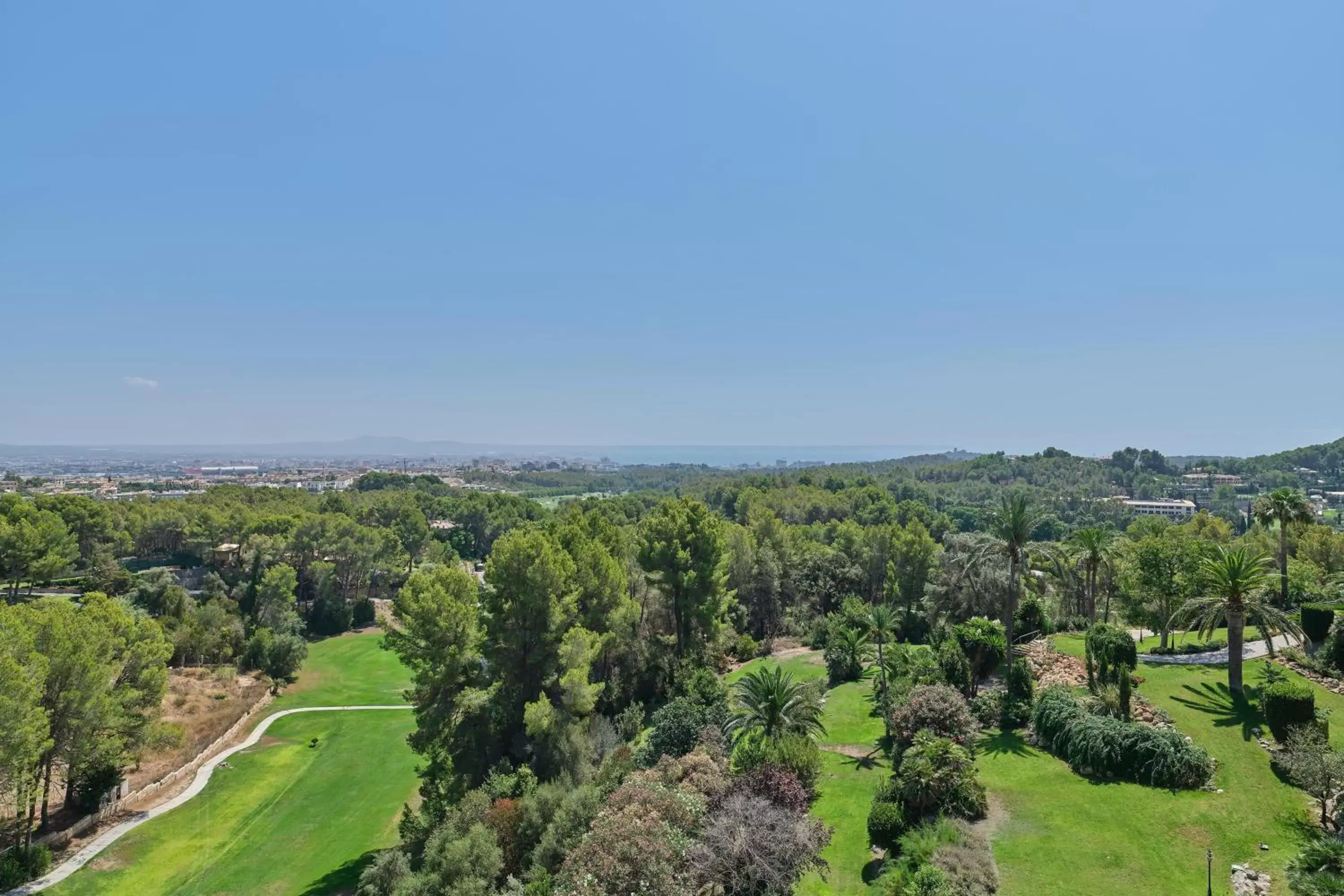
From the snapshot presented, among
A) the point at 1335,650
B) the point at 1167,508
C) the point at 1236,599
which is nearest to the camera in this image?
the point at 1236,599

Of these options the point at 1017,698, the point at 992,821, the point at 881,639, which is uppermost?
the point at 881,639

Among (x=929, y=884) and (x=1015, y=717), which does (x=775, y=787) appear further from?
(x=1015, y=717)

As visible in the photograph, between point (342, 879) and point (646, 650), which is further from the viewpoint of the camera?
point (646, 650)

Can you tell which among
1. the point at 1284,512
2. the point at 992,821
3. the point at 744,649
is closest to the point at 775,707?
the point at 992,821

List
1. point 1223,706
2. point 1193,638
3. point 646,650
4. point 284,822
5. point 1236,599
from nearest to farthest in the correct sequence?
point 1223,706 < point 1236,599 < point 284,822 < point 1193,638 < point 646,650

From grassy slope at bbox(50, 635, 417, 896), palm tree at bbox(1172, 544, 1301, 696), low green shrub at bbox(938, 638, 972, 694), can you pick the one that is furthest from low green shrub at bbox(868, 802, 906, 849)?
grassy slope at bbox(50, 635, 417, 896)
